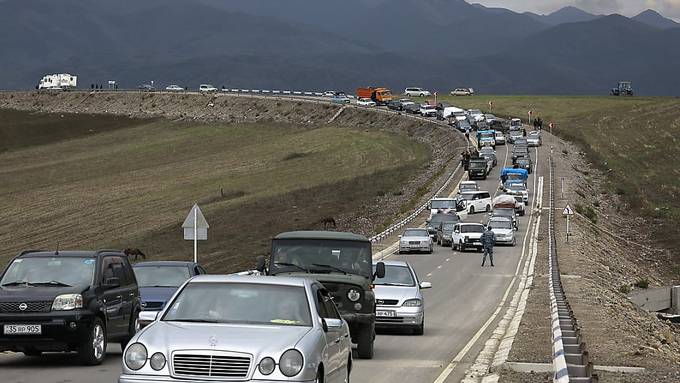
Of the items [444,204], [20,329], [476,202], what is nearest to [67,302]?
[20,329]

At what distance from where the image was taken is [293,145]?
11031 centimetres

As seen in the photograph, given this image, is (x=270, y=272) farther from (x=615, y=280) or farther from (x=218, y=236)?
(x=218, y=236)

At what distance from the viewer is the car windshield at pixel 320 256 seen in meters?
20.2

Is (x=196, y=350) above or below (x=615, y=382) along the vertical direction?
above

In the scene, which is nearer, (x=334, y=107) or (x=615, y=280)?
(x=615, y=280)

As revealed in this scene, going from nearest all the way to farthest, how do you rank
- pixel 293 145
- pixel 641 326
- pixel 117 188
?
pixel 641 326 → pixel 117 188 → pixel 293 145

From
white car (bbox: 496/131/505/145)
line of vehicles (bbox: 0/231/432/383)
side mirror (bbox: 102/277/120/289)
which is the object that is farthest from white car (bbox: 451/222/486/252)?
white car (bbox: 496/131/505/145)

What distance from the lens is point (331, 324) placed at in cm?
1372

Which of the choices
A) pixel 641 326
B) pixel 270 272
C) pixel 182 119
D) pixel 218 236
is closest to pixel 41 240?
pixel 218 236

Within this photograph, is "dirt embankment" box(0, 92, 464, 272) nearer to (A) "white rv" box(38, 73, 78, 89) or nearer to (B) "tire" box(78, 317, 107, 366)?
(A) "white rv" box(38, 73, 78, 89)

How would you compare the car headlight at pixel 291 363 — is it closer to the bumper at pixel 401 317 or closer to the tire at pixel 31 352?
the tire at pixel 31 352

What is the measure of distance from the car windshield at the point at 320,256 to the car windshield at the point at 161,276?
10.8ft

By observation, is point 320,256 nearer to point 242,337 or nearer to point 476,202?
point 242,337

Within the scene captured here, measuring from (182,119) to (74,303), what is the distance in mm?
125207
